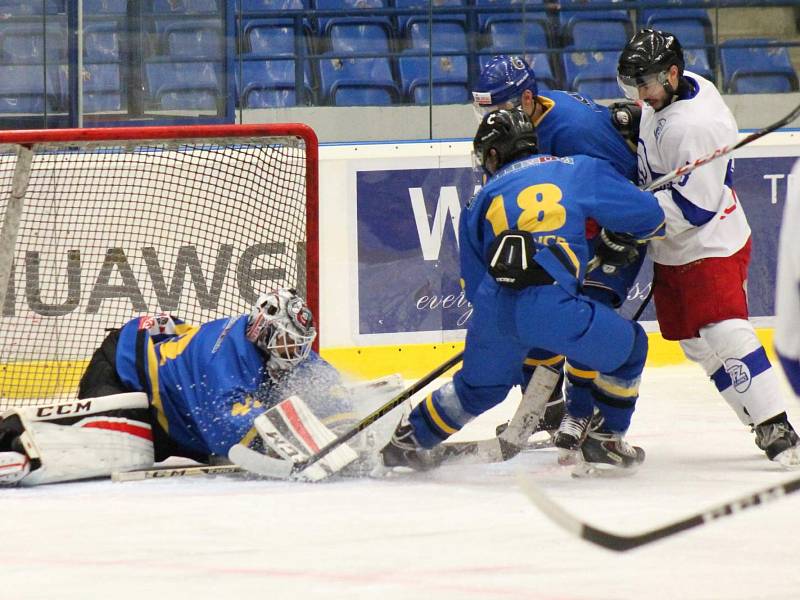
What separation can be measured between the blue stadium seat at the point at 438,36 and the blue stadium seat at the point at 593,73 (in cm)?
45

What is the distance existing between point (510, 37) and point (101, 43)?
1603 millimetres

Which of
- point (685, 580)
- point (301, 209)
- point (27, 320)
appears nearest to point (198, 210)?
point (301, 209)

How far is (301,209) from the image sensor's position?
149 inches

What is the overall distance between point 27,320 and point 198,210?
0.64m

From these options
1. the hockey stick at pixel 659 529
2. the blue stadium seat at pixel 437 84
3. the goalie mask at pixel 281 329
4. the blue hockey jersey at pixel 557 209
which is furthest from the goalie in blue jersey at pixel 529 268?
the blue stadium seat at pixel 437 84

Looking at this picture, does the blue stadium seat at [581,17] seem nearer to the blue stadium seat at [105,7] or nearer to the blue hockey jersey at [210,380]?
the blue stadium seat at [105,7]

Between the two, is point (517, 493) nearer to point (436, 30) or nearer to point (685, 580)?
point (685, 580)

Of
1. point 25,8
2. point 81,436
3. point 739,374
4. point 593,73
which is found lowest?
point 81,436

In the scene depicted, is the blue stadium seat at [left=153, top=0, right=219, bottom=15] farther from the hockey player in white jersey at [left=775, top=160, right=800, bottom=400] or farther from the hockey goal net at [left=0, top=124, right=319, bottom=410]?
the hockey player in white jersey at [left=775, top=160, right=800, bottom=400]

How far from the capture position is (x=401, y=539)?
2457 mm

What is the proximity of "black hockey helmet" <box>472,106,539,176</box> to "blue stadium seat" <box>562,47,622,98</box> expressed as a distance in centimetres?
233

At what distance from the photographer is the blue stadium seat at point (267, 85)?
512 cm

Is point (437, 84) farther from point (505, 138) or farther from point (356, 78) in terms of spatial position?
point (505, 138)

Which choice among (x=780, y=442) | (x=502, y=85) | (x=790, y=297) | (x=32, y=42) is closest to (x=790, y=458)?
(x=780, y=442)
